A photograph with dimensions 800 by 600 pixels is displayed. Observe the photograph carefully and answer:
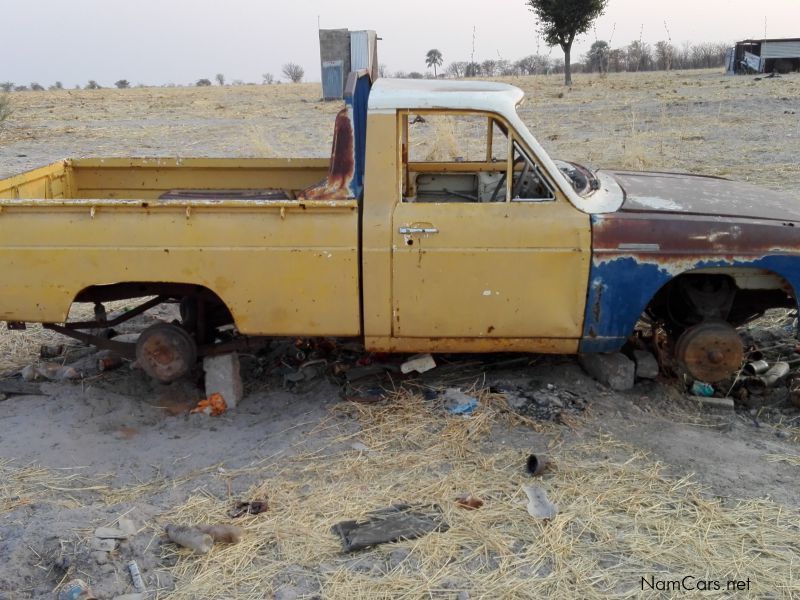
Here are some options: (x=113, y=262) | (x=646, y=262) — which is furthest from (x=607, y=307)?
(x=113, y=262)

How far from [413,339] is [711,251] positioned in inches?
67.2

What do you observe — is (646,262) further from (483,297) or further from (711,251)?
(483,297)

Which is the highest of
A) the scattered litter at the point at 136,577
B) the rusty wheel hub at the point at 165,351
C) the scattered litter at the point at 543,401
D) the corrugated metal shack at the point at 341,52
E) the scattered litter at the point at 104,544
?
the corrugated metal shack at the point at 341,52

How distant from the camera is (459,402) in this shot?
183 inches

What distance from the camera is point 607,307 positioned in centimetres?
444

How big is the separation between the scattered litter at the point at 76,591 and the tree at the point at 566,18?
26.7 meters

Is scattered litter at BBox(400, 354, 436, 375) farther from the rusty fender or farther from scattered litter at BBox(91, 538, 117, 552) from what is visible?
scattered litter at BBox(91, 538, 117, 552)

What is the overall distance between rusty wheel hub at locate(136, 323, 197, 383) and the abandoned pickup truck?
410 millimetres

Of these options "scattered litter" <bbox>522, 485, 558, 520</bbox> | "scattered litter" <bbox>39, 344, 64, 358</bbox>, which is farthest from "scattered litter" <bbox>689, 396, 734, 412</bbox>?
"scattered litter" <bbox>39, 344, 64, 358</bbox>

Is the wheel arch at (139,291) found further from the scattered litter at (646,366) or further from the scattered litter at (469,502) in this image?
the scattered litter at (646,366)

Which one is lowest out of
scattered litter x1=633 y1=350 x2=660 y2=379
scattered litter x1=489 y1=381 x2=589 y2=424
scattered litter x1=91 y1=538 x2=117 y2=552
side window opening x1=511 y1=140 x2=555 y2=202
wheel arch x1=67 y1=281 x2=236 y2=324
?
scattered litter x1=91 y1=538 x2=117 y2=552

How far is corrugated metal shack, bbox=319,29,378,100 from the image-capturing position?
24.0 metres

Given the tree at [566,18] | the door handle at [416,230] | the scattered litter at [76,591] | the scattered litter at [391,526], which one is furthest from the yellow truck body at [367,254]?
the tree at [566,18]

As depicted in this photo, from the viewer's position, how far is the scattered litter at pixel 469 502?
3748 millimetres
